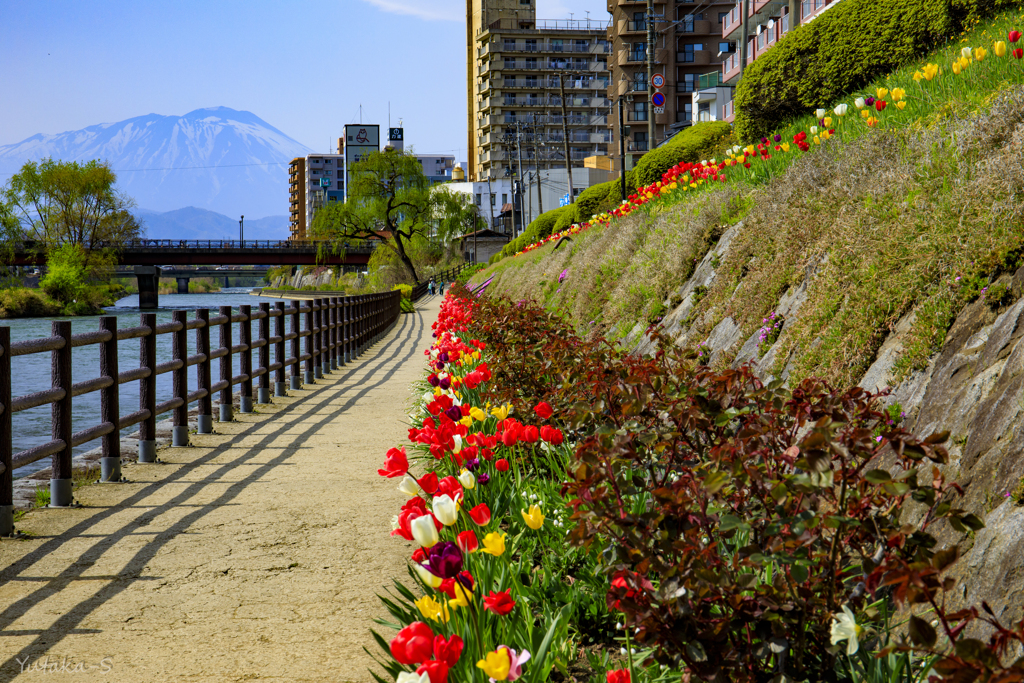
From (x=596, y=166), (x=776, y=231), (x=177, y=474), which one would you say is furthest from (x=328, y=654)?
(x=596, y=166)

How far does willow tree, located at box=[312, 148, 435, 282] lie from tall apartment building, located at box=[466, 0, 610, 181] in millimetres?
33988

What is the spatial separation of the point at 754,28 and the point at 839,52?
41.9 meters

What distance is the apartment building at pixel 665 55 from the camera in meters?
74.6

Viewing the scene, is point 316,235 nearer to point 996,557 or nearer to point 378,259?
point 378,259

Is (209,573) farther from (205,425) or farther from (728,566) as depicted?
(205,425)

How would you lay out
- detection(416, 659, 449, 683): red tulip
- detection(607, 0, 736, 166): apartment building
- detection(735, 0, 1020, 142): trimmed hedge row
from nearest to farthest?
detection(416, 659, 449, 683): red tulip
detection(735, 0, 1020, 142): trimmed hedge row
detection(607, 0, 736, 166): apartment building

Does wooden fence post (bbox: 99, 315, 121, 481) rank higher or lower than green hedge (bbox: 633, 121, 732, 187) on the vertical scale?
lower

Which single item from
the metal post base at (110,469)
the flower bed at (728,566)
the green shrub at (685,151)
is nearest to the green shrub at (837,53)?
the green shrub at (685,151)

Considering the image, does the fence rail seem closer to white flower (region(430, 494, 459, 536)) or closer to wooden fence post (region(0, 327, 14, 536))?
wooden fence post (region(0, 327, 14, 536))

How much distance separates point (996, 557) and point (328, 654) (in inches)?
Answer: 90.1

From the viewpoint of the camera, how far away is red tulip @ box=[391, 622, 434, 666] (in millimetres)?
1524

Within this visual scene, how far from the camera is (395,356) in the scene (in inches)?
704

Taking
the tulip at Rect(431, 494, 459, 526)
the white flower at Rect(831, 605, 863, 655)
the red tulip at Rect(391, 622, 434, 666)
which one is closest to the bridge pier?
the tulip at Rect(431, 494, 459, 526)

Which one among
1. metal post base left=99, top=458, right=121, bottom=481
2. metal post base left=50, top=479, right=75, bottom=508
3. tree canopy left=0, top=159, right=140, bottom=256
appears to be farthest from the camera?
tree canopy left=0, top=159, right=140, bottom=256
